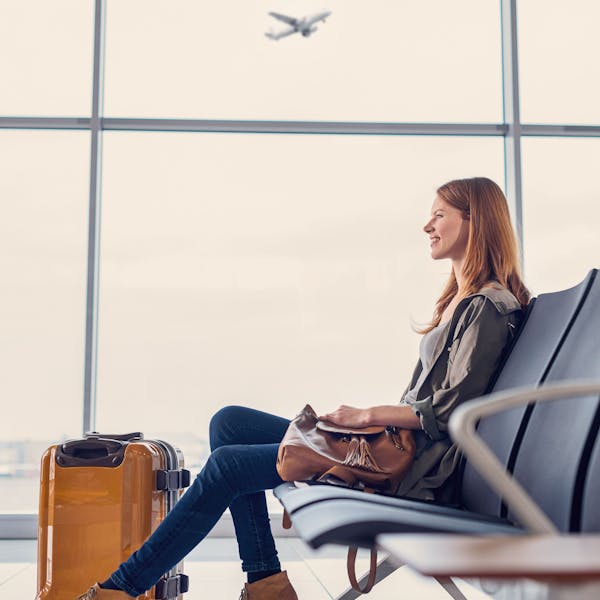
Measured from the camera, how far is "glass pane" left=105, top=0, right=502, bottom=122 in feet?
12.6

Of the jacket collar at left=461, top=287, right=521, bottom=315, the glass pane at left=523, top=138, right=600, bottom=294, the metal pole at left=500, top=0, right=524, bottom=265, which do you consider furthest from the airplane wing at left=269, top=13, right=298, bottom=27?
the jacket collar at left=461, top=287, right=521, bottom=315

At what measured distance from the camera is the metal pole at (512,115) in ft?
12.4

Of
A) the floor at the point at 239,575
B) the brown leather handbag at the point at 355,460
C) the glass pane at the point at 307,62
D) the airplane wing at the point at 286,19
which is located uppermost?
the airplane wing at the point at 286,19

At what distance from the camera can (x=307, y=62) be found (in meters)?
3.89

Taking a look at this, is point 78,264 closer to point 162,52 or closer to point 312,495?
point 162,52

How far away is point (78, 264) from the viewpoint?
3.76 meters

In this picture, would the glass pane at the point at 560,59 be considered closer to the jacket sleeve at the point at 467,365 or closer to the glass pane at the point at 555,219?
the glass pane at the point at 555,219

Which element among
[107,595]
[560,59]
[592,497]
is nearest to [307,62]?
[560,59]

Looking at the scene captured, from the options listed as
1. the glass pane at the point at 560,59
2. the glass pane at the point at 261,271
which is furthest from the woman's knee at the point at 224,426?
the glass pane at the point at 560,59

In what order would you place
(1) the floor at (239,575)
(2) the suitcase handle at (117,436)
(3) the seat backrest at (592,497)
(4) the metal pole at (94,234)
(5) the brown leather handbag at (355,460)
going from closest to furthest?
(3) the seat backrest at (592,497)
(5) the brown leather handbag at (355,460)
(2) the suitcase handle at (117,436)
(1) the floor at (239,575)
(4) the metal pole at (94,234)

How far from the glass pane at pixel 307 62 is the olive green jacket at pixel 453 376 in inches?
86.5

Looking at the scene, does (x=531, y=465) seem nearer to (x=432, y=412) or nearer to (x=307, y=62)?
(x=432, y=412)

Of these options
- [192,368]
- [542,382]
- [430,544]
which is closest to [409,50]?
[192,368]

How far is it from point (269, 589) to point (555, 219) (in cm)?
253
